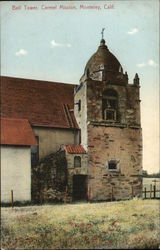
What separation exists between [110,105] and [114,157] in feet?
3.40

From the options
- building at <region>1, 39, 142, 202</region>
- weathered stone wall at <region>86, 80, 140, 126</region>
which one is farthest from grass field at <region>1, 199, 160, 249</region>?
weathered stone wall at <region>86, 80, 140, 126</region>

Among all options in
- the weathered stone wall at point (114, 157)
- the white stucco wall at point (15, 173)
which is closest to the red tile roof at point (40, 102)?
the white stucco wall at point (15, 173)

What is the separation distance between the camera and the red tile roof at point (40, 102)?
4898 mm

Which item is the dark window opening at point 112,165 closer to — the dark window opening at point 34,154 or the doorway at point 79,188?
the doorway at point 79,188

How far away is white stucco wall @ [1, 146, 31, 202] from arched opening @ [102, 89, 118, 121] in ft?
5.77

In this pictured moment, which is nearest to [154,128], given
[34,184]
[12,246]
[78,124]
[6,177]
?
A: [78,124]

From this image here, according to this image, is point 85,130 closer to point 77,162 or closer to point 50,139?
point 77,162

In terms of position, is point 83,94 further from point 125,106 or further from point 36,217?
point 36,217

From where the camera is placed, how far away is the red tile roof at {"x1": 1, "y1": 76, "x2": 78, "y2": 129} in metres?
4.90

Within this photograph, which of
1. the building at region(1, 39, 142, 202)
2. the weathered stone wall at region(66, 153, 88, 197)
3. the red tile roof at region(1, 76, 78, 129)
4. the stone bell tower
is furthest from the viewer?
the stone bell tower

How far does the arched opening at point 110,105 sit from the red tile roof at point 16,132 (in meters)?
1.51

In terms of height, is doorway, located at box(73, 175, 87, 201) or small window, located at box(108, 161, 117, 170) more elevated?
small window, located at box(108, 161, 117, 170)

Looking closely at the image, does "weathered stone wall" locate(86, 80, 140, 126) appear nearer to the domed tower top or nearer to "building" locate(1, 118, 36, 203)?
the domed tower top

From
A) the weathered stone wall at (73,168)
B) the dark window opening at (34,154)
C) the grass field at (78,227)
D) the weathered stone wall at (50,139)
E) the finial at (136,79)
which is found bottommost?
the grass field at (78,227)
